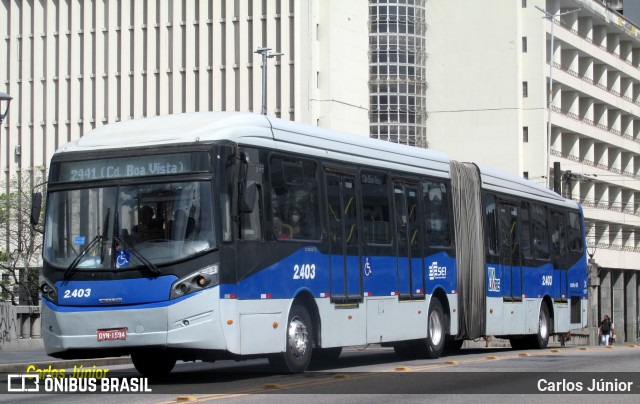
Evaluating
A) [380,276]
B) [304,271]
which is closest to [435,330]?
[380,276]

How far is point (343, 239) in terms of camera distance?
19.5m

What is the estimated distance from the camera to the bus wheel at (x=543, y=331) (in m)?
28.6

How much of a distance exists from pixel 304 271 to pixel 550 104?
6813 cm

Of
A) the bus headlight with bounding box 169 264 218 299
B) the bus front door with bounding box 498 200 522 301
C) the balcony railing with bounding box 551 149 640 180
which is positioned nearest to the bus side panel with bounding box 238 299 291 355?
the bus headlight with bounding box 169 264 218 299

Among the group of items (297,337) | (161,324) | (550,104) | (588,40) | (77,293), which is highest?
(588,40)

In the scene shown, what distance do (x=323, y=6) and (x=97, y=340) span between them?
7025cm

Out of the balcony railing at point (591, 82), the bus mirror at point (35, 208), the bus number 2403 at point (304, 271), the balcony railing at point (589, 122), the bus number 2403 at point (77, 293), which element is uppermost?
the balcony railing at point (591, 82)

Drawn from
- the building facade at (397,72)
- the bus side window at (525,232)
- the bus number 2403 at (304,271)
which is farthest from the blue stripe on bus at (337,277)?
the building facade at (397,72)

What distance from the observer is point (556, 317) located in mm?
29984

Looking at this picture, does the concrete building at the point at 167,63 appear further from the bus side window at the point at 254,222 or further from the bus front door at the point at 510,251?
the bus side window at the point at 254,222

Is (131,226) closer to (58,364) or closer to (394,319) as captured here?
(394,319)

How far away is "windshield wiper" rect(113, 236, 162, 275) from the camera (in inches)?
629

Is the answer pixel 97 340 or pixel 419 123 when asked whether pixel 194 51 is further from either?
pixel 97 340

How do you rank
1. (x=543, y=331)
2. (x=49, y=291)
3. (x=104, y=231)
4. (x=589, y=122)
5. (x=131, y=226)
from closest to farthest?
(x=131, y=226) → (x=104, y=231) → (x=49, y=291) → (x=543, y=331) → (x=589, y=122)
